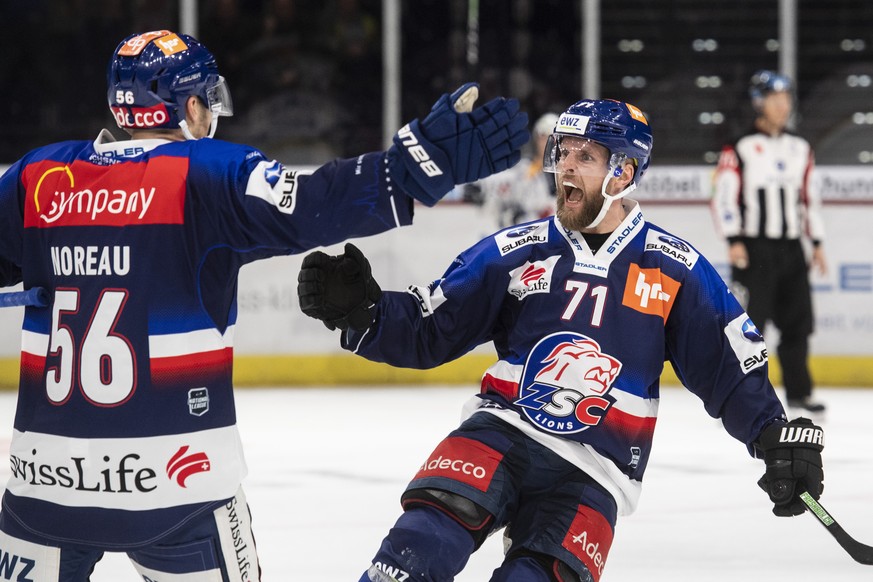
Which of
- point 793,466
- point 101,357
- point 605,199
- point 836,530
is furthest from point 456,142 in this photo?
point 836,530

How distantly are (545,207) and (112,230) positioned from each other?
20.7 ft

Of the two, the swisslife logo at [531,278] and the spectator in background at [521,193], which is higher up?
the swisslife logo at [531,278]

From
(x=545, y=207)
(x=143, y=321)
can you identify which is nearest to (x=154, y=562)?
(x=143, y=321)

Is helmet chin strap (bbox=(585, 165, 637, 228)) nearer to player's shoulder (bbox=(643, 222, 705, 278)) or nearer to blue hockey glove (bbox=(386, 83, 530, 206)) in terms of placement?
player's shoulder (bbox=(643, 222, 705, 278))

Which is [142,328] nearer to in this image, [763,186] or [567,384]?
[567,384]

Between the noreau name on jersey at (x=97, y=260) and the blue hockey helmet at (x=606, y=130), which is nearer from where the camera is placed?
the noreau name on jersey at (x=97, y=260)

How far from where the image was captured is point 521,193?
329 inches

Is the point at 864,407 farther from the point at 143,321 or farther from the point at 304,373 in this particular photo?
the point at 143,321

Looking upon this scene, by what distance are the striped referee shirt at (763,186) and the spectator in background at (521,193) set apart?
5.02 feet

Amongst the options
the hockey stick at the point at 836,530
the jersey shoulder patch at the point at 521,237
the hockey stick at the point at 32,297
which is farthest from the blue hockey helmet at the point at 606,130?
the hockey stick at the point at 32,297

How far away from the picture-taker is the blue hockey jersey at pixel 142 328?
2184 mm

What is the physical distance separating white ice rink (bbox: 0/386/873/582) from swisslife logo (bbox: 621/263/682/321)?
1.17 meters

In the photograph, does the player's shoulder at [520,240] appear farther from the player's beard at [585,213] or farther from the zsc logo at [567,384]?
the zsc logo at [567,384]

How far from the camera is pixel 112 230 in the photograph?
7.20 feet
